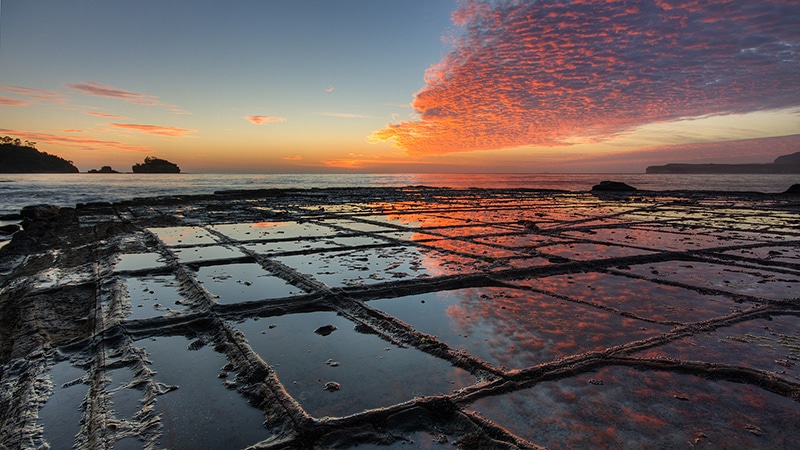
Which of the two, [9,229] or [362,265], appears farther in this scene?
[9,229]

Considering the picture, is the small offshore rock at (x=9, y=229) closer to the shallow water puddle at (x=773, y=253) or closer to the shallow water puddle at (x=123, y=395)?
the shallow water puddle at (x=123, y=395)

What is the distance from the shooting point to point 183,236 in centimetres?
1037

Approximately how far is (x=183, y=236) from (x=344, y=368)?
29.0 ft

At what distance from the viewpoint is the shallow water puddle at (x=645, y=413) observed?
7.75 feet

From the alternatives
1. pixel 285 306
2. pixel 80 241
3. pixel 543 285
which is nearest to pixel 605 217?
pixel 543 285

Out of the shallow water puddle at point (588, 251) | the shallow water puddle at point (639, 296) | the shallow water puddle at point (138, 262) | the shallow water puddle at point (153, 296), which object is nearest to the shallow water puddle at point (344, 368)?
the shallow water puddle at point (153, 296)

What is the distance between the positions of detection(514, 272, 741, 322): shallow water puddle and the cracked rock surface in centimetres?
4

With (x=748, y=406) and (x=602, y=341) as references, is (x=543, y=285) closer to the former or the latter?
(x=602, y=341)

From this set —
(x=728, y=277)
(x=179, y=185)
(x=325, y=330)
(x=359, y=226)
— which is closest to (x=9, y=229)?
(x=359, y=226)

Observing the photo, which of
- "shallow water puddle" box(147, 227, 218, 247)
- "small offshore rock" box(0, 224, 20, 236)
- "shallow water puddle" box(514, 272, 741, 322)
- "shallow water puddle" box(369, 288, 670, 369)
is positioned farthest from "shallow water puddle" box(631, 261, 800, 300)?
"small offshore rock" box(0, 224, 20, 236)

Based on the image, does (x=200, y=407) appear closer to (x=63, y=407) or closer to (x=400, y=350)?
(x=63, y=407)

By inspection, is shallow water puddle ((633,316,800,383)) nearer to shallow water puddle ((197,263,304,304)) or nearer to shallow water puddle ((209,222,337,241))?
shallow water puddle ((197,263,304,304))

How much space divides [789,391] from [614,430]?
5.41 ft

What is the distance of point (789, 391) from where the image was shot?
293 cm
